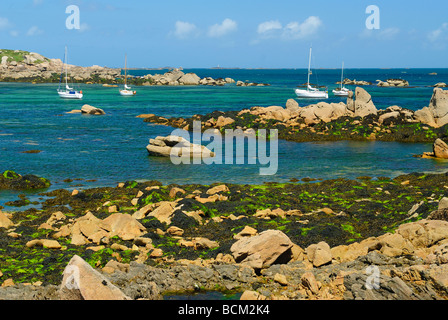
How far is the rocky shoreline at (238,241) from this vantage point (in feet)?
47.8

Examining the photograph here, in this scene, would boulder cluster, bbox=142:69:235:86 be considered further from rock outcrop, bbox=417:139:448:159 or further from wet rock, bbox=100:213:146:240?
wet rock, bbox=100:213:146:240

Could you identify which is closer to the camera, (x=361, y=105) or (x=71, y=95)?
(x=361, y=105)

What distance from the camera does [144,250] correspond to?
19031 millimetres

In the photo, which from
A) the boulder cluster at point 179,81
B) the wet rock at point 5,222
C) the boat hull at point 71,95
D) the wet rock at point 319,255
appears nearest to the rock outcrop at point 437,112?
the wet rock at point 319,255

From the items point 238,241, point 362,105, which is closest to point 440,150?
point 362,105

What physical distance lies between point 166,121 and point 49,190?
37.9 m

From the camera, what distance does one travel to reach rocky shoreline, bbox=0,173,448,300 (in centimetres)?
1455

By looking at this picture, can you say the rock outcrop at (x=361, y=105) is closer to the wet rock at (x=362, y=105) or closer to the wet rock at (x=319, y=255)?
the wet rock at (x=362, y=105)

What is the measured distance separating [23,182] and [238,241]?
730 inches

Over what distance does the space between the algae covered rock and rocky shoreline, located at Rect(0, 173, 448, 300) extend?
223 centimetres

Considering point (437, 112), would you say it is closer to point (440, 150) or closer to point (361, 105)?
point (361, 105)

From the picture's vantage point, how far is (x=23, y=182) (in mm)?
31234

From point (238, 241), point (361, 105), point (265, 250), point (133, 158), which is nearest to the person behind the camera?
point (265, 250)
